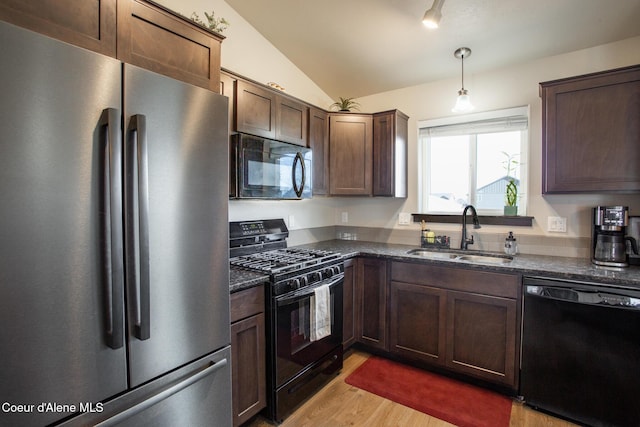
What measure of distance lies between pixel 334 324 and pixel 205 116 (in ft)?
5.67

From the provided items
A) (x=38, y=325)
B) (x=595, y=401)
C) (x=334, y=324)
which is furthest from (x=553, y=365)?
(x=38, y=325)

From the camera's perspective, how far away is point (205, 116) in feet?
4.64

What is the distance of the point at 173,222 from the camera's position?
50.6 inches

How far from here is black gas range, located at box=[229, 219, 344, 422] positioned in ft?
6.18

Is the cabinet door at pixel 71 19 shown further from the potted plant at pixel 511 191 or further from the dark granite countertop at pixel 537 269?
the potted plant at pixel 511 191

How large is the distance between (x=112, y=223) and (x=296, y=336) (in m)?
1.34

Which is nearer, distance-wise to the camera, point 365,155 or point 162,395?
point 162,395

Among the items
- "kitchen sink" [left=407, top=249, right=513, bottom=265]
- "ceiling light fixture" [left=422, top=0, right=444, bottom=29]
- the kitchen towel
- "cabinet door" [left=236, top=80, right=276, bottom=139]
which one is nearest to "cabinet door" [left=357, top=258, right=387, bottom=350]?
"kitchen sink" [left=407, top=249, right=513, bottom=265]

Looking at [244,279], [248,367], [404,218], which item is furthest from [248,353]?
[404,218]

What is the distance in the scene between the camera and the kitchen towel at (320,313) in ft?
6.93

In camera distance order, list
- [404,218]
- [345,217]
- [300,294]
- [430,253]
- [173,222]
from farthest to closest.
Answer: [345,217], [404,218], [430,253], [300,294], [173,222]

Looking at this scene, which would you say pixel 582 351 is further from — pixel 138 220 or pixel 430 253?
pixel 138 220

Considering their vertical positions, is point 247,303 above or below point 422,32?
below

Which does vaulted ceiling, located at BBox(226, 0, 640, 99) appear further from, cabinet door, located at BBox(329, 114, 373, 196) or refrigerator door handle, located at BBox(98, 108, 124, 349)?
refrigerator door handle, located at BBox(98, 108, 124, 349)
